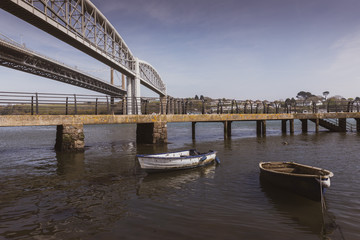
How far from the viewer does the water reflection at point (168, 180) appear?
7648mm

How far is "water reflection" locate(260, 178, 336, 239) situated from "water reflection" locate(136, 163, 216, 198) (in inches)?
112

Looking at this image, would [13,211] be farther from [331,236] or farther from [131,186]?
[331,236]

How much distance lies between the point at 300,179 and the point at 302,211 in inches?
42.5

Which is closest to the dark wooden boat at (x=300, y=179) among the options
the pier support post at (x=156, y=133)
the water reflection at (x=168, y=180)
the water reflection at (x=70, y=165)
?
the water reflection at (x=168, y=180)

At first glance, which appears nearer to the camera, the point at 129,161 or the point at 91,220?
the point at 91,220

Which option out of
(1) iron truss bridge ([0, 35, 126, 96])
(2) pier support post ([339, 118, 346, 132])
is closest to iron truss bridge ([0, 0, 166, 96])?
(1) iron truss bridge ([0, 35, 126, 96])

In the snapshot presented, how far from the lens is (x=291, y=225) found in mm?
5172

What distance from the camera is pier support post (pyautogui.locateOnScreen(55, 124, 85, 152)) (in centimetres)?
1408

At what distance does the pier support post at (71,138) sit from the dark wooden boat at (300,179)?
11313 millimetres

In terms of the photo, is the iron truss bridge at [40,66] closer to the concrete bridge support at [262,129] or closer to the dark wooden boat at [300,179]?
the concrete bridge support at [262,129]

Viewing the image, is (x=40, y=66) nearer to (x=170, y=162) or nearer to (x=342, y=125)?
(x=170, y=162)

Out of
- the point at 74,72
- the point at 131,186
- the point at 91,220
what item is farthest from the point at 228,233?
the point at 74,72

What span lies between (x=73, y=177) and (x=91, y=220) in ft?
14.5

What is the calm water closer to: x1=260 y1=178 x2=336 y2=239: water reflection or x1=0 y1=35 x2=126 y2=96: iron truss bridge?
x1=260 y1=178 x2=336 y2=239: water reflection
